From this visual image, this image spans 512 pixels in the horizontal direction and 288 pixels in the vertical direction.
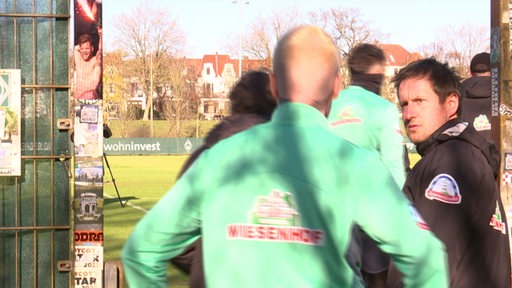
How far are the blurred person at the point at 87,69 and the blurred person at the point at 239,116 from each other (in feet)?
12.0

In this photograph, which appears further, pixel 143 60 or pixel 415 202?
pixel 143 60

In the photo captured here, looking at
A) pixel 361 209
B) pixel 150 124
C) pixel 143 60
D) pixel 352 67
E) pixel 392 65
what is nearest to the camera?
pixel 361 209

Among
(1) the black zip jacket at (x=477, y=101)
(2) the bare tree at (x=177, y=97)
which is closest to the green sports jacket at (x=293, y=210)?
(1) the black zip jacket at (x=477, y=101)

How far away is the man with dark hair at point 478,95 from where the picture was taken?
9.30m

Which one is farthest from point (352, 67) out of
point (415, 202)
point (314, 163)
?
point (314, 163)

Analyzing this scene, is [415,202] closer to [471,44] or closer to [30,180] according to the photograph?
[30,180]

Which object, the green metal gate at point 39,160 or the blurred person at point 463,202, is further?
the green metal gate at point 39,160

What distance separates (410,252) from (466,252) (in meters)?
1.27

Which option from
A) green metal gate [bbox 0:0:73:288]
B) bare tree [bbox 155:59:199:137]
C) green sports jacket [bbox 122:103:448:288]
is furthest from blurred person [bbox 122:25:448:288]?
bare tree [bbox 155:59:199:137]

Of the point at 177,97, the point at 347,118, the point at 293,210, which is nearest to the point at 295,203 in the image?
the point at 293,210

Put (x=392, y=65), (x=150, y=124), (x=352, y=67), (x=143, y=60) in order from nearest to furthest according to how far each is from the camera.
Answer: (x=352, y=67), (x=150, y=124), (x=143, y=60), (x=392, y=65)

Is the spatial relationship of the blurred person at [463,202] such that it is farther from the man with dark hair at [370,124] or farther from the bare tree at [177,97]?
the bare tree at [177,97]

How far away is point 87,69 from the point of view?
7.88 meters

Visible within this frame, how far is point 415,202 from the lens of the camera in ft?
12.0
